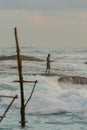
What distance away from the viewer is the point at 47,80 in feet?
93.9

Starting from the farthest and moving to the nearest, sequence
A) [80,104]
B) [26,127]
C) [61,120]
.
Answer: [80,104] < [61,120] < [26,127]

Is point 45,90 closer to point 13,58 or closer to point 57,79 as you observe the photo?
point 57,79

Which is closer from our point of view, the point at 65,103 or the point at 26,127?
the point at 26,127

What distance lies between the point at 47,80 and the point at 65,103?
10.4 metres

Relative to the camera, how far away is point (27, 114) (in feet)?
52.7

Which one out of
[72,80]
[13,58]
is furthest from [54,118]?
[13,58]

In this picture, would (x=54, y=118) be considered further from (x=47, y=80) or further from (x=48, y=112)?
(x=47, y=80)

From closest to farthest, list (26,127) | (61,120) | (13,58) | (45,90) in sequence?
1. (26,127)
2. (61,120)
3. (45,90)
4. (13,58)

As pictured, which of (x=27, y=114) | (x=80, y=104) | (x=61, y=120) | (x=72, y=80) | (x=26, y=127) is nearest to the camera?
(x=26, y=127)

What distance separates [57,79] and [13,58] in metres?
28.8

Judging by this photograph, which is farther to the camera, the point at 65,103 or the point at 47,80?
the point at 47,80

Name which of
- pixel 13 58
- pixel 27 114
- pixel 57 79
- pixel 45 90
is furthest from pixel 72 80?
pixel 13 58

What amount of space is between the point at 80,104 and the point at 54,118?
281 centimetres

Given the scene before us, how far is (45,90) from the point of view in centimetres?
2322
